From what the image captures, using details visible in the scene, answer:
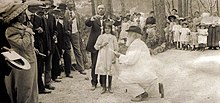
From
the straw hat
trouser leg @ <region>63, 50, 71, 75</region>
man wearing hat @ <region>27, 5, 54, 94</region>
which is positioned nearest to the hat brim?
the straw hat

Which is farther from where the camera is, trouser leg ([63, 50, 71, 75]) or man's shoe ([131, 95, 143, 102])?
trouser leg ([63, 50, 71, 75])

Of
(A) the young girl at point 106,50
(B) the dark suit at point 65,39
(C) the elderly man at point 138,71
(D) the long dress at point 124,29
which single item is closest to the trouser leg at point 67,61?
(B) the dark suit at point 65,39

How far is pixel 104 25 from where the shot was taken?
312 inches

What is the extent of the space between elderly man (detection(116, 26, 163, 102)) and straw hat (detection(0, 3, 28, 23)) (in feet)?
9.83

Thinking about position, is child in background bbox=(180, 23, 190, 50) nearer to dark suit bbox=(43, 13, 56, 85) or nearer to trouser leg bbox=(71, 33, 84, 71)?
trouser leg bbox=(71, 33, 84, 71)

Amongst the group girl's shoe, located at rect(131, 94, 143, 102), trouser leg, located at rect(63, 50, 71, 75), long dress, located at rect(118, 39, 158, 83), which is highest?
long dress, located at rect(118, 39, 158, 83)

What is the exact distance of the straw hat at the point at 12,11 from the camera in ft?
14.3

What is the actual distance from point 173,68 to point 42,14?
4398 mm

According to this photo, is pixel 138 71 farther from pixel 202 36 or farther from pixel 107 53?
pixel 202 36

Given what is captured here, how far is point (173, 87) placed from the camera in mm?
8227

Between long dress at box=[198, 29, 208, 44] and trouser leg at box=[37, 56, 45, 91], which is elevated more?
trouser leg at box=[37, 56, 45, 91]

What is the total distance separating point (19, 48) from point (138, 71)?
2856 millimetres

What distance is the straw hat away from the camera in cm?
435

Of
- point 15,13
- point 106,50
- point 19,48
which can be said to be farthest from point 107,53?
point 15,13
